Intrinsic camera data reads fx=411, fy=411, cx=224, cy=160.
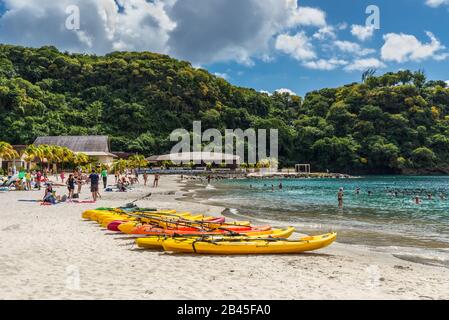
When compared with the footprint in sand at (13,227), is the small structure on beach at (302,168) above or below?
above

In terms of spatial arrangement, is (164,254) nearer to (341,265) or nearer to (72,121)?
(341,265)

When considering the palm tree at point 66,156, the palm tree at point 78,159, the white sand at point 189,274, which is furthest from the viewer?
the palm tree at point 78,159

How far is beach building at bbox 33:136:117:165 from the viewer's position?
7669 cm

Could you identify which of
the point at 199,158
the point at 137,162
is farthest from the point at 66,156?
the point at 199,158

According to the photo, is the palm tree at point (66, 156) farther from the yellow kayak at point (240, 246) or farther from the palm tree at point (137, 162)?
the yellow kayak at point (240, 246)

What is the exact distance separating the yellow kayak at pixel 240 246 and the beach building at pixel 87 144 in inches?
2735

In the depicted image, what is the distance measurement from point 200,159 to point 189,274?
7299 cm

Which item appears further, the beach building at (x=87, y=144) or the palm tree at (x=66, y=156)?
the beach building at (x=87, y=144)

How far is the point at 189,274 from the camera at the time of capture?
7.59 meters

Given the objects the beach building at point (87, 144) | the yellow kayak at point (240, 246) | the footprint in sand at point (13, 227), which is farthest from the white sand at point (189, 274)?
the beach building at point (87, 144)

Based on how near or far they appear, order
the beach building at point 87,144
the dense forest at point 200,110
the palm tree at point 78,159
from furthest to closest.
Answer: the dense forest at point 200,110 < the beach building at point 87,144 < the palm tree at point 78,159

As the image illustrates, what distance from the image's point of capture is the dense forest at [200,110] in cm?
9350
